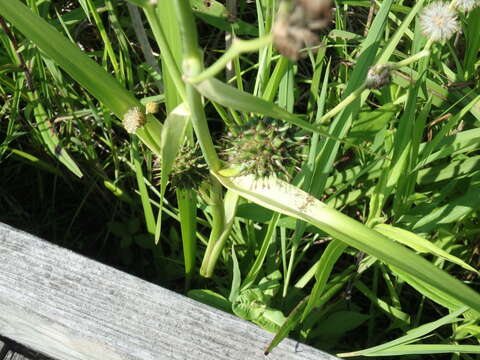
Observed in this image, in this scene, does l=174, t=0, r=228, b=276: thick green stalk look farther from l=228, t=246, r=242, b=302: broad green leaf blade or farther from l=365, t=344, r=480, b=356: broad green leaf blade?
l=365, t=344, r=480, b=356: broad green leaf blade

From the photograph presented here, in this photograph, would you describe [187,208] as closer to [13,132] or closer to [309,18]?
[13,132]

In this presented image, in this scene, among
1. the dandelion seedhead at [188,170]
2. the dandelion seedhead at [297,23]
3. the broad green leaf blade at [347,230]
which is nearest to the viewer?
the dandelion seedhead at [297,23]

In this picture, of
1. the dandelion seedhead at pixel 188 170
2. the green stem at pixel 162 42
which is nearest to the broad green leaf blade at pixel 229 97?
the green stem at pixel 162 42

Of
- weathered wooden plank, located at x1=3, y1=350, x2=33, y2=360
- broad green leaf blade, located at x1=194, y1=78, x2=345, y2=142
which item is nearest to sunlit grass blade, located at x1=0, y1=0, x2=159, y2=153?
broad green leaf blade, located at x1=194, y1=78, x2=345, y2=142

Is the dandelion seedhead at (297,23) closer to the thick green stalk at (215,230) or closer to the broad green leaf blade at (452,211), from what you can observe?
the thick green stalk at (215,230)

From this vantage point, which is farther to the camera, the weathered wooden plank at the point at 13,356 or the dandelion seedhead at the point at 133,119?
the weathered wooden plank at the point at 13,356

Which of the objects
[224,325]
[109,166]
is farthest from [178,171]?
[109,166]

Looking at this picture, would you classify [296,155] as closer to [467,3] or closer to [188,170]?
[188,170]

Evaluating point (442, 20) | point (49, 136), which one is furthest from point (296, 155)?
point (49, 136)
